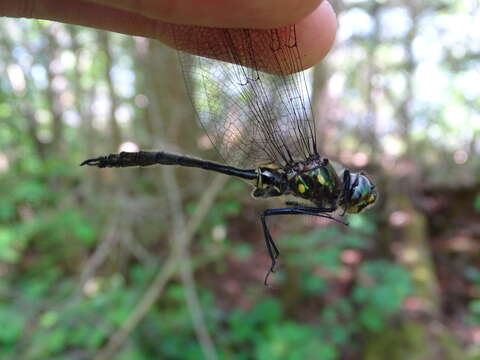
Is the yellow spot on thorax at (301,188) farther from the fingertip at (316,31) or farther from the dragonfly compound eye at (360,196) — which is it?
the fingertip at (316,31)

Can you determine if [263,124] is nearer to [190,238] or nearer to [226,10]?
[226,10]

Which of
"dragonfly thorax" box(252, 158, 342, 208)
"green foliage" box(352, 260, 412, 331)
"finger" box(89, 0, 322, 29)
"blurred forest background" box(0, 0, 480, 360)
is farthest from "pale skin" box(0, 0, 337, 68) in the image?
"green foliage" box(352, 260, 412, 331)

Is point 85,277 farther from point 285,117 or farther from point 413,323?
point 413,323

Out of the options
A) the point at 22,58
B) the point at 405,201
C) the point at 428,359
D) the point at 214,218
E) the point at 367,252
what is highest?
the point at 22,58

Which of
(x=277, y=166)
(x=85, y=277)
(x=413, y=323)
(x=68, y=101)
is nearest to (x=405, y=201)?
(x=413, y=323)

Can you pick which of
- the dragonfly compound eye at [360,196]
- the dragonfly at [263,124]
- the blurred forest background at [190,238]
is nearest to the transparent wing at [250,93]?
the dragonfly at [263,124]

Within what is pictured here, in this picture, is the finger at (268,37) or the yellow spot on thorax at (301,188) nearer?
the finger at (268,37)

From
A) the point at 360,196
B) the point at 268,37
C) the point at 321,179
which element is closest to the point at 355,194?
the point at 360,196
